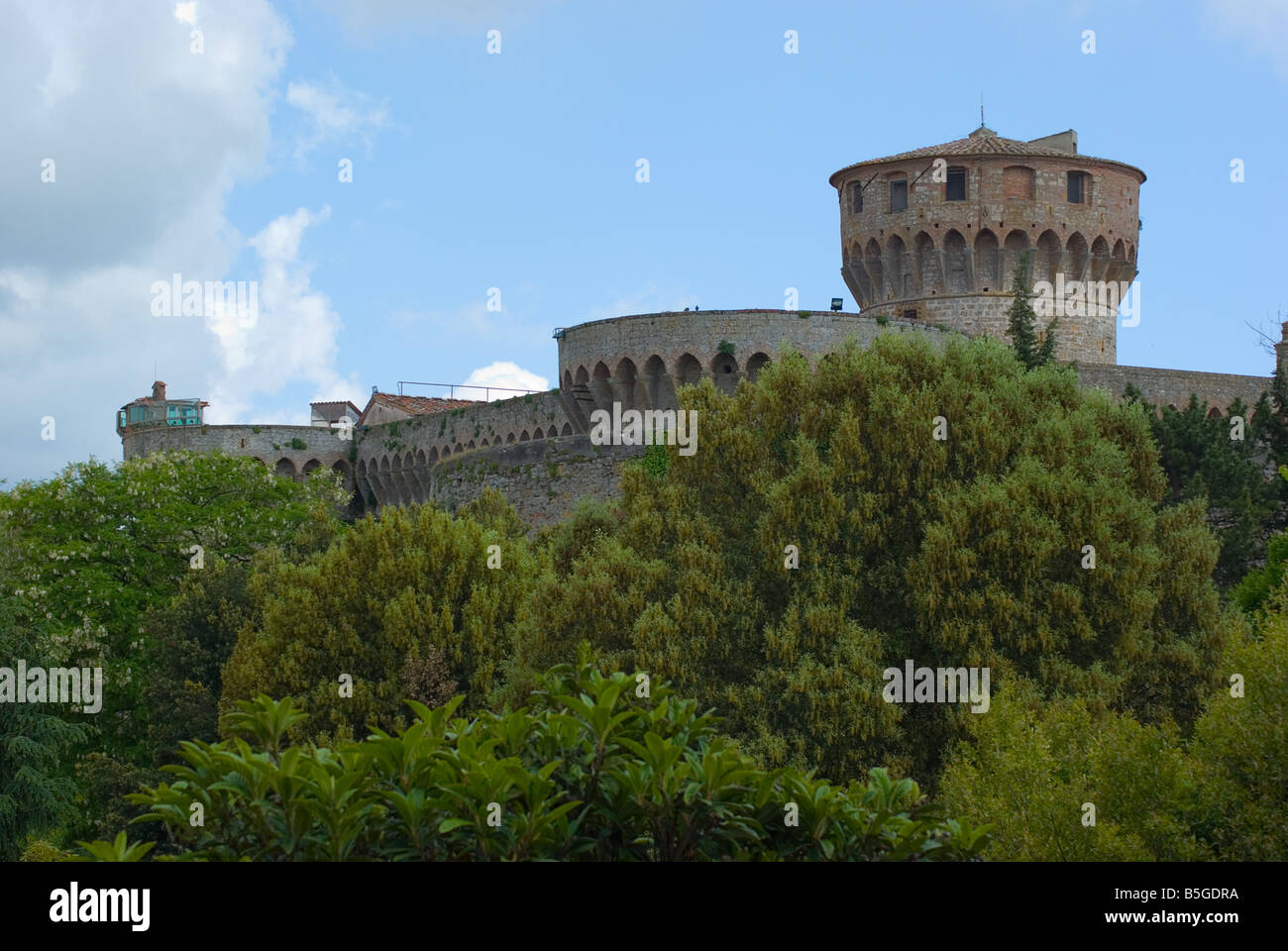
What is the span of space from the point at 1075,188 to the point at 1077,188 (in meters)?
0.07

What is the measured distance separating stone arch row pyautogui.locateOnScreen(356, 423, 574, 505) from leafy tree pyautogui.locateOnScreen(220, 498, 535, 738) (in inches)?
517

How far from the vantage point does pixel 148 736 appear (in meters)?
30.8

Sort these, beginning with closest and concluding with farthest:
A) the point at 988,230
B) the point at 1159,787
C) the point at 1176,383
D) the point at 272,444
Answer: the point at 1159,787, the point at 1176,383, the point at 988,230, the point at 272,444

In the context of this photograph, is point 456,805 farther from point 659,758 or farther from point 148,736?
point 148,736

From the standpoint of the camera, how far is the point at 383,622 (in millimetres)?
26469

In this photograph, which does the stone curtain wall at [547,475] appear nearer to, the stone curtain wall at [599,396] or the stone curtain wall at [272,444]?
the stone curtain wall at [599,396]

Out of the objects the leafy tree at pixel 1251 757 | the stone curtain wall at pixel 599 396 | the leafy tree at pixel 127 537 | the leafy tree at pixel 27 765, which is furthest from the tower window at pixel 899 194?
the leafy tree at pixel 1251 757

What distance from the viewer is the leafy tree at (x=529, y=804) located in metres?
7.80

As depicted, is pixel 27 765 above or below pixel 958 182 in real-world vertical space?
below

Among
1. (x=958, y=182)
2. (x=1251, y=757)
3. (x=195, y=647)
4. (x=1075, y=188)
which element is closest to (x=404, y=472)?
(x=195, y=647)

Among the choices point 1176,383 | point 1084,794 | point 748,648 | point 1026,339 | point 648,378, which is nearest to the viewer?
point 1084,794

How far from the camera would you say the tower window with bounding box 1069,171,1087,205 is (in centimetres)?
4722

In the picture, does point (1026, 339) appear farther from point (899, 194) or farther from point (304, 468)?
point (304, 468)
